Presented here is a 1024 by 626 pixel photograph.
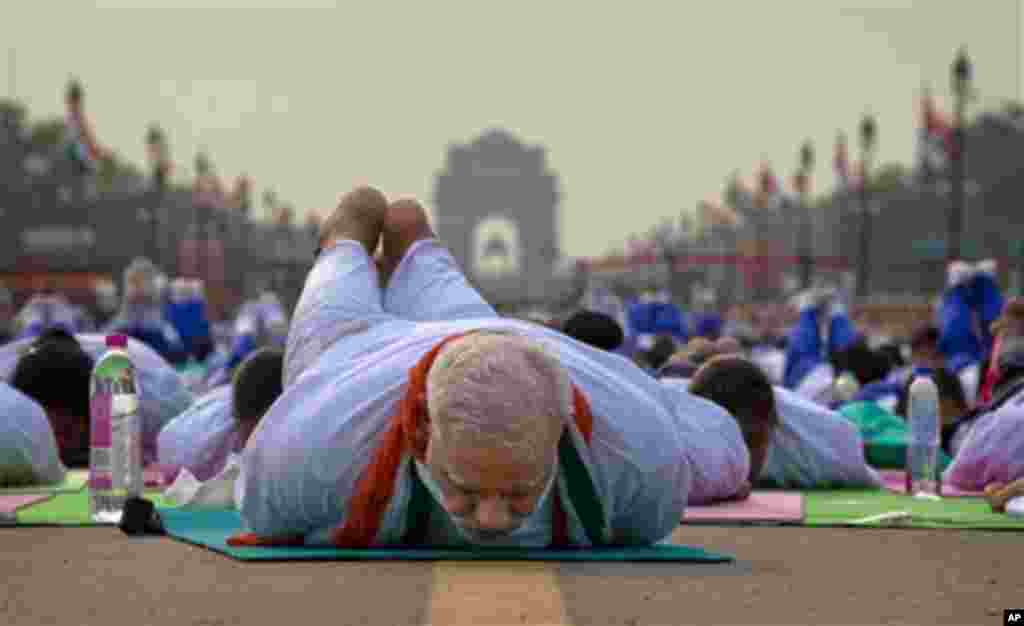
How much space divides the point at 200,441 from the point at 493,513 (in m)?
4.54

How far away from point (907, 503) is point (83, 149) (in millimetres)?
51634

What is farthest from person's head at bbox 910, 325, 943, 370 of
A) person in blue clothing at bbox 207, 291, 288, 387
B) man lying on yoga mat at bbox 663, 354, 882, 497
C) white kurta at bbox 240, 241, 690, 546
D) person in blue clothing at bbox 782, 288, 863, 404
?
white kurta at bbox 240, 241, 690, 546

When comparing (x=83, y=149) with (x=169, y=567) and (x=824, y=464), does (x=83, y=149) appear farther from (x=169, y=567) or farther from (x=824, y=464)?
(x=169, y=567)

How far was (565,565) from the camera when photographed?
23.6 feet

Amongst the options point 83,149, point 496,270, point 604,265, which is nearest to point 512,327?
point 83,149

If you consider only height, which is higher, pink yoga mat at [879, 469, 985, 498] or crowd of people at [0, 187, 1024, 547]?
crowd of people at [0, 187, 1024, 547]

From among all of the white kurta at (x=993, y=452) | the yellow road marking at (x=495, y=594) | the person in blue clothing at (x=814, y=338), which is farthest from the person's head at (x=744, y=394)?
the person in blue clothing at (x=814, y=338)

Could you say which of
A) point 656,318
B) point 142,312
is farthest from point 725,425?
point 656,318

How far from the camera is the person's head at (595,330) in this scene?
12375 mm

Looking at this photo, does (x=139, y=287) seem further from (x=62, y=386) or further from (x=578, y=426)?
(x=578, y=426)

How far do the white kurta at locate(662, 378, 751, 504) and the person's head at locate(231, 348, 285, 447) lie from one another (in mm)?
1821

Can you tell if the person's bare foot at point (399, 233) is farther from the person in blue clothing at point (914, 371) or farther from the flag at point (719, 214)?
the flag at point (719, 214)

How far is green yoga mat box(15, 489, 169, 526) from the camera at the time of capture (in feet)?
28.8

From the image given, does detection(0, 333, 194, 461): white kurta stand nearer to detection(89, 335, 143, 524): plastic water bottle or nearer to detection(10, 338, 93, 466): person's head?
detection(10, 338, 93, 466): person's head
